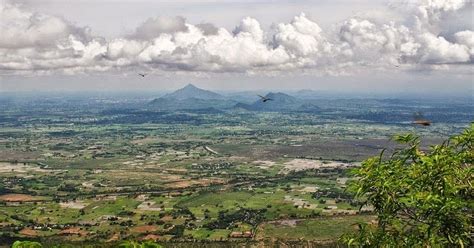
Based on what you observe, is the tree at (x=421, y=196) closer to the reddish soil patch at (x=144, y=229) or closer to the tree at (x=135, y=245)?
the tree at (x=135, y=245)

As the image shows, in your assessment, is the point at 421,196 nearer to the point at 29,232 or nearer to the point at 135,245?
the point at 135,245

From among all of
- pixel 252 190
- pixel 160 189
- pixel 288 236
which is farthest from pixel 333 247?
pixel 160 189

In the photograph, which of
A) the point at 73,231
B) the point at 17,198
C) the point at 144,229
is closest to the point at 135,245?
the point at 144,229

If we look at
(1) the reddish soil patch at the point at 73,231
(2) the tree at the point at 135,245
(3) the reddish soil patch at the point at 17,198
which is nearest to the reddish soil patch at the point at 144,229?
(1) the reddish soil patch at the point at 73,231

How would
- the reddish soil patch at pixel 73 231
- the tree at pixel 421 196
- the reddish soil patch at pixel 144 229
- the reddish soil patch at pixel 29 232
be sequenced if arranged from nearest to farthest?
the tree at pixel 421 196, the reddish soil patch at pixel 73 231, the reddish soil patch at pixel 29 232, the reddish soil patch at pixel 144 229

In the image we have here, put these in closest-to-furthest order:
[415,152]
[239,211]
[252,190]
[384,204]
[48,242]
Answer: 1. [384,204]
2. [415,152]
3. [48,242]
4. [239,211]
5. [252,190]

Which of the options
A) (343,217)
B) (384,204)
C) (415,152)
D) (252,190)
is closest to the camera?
(384,204)

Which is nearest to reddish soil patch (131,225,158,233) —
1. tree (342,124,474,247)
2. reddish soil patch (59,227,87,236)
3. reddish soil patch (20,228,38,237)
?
reddish soil patch (59,227,87,236)

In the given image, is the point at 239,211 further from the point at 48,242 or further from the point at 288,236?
the point at 48,242
